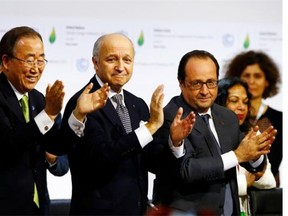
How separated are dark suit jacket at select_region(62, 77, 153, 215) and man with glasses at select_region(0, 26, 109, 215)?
11 cm

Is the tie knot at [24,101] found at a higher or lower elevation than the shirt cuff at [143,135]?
higher

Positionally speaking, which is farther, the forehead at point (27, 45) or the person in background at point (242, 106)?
→ the person in background at point (242, 106)

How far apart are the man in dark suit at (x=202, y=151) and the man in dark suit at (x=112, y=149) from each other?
0.12 metres

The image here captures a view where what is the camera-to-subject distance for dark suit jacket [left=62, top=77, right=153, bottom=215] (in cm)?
279

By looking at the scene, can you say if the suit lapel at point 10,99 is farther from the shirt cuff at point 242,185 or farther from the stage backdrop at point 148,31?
the stage backdrop at point 148,31

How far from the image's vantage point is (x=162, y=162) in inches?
118

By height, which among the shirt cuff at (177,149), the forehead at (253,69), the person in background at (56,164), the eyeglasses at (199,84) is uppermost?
the forehead at (253,69)

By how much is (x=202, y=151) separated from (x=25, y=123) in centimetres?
83

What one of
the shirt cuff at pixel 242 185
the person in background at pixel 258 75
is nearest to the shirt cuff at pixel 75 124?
the shirt cuff at pixel 242 185

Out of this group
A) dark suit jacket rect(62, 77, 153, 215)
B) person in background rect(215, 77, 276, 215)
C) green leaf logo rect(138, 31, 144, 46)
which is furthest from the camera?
green leaf logo rect(138, 31, 144, 46)

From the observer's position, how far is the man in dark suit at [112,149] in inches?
110

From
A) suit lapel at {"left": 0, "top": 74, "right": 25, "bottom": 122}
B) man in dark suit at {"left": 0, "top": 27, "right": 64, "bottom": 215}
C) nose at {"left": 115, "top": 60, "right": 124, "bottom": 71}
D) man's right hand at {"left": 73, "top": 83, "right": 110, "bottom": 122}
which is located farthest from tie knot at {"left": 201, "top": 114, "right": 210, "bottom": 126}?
suit lapel at {"left": 0, "top": 74, "right": 25, "bottom": 122}

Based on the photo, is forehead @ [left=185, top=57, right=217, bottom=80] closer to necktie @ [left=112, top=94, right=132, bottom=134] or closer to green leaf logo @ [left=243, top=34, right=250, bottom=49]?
necktie @ [left=112, top=94, right=132, bottom=134]

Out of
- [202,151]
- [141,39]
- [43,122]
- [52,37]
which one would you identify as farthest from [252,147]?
[52,37]
